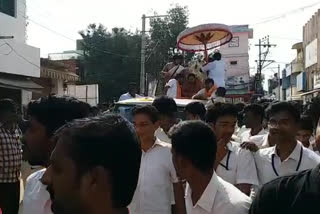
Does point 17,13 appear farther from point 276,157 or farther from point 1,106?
point 276,157

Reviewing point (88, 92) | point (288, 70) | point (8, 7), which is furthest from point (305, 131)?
point (288, 70)

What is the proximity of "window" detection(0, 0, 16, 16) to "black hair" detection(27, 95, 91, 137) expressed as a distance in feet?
50.6

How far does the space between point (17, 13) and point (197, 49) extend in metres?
8.34

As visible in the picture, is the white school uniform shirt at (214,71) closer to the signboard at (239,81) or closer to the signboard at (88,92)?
the signboard at (88,92)

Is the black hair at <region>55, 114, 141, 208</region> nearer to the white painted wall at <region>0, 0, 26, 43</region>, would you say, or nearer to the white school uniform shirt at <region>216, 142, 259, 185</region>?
the white school uniform shirt at <region>216, 142, 259, 185</region>

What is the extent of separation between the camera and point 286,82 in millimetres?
69500

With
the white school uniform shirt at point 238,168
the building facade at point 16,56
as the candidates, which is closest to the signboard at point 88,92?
the building facade at point 16,56

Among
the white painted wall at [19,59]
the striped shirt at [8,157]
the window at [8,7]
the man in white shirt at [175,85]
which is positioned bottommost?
the striped shirt at [8,157]

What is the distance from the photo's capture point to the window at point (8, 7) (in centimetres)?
1712

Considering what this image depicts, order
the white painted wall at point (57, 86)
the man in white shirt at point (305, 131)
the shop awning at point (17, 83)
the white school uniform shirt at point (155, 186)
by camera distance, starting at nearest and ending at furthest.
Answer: the white school uniform shirt at point (155, 186) < the man in white shirt at point (305, 131) < the shop awning at point (17, 83) < the white painted wall at point (57, 86)

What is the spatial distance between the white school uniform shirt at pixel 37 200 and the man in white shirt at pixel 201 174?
73cm

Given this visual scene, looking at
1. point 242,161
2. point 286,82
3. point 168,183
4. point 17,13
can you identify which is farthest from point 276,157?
point 286,82

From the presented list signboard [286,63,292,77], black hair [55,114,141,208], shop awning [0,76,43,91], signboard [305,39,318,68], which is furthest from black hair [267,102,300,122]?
signboard [286,63,292,77]

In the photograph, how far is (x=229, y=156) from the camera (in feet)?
12.0
